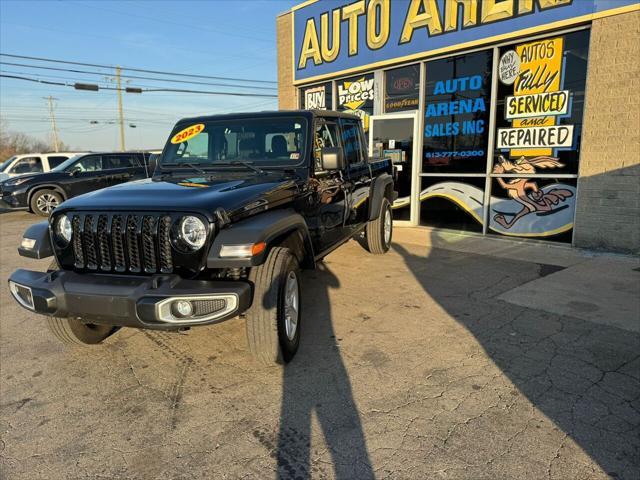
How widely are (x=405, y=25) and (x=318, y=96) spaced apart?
121 inches

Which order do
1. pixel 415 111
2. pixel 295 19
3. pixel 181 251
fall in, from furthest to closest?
pixel 295 19, pixel 415 111, pixel 181 251

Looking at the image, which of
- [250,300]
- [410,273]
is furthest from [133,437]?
[410,273]

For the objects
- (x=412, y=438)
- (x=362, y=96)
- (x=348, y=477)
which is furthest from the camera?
(x=362, y=96)

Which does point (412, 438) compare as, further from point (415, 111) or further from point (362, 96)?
point (362, 96)

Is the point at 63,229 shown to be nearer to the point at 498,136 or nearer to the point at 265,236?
the point at 265,236

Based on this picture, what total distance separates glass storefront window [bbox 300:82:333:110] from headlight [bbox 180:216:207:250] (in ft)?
28.4

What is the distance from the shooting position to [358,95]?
10.4 m

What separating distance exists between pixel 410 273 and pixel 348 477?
3.90 metres

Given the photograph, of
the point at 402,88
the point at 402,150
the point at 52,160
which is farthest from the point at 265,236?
the point at 52,160

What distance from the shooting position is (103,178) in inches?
492

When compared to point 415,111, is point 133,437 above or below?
below

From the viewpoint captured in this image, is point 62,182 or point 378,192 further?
point 62,182

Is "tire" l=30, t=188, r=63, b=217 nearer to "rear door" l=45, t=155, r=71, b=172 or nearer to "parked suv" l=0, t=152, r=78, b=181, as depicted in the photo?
"parked suv" l=0, t=152, r=78, b=181

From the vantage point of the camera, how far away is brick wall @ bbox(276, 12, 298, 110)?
1174 cm
